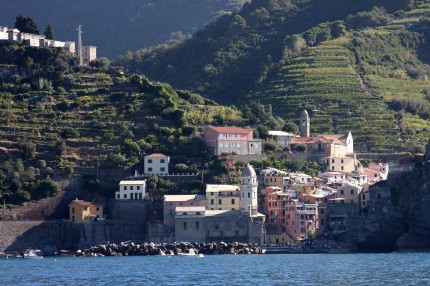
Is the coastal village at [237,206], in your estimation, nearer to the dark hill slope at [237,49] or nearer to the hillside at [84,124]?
the hillside at [84,124]

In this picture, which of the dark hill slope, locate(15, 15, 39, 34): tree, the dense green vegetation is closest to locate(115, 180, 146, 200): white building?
the dense green vegetation

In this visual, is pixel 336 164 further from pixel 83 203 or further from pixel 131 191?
pixel 83 203

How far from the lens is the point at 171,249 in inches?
4397

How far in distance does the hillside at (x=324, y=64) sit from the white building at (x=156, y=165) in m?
22.8

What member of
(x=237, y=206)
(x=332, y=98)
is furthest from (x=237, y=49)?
(x=237, y=206)

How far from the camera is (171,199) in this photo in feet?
381

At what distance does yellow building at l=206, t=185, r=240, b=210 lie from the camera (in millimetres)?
116375

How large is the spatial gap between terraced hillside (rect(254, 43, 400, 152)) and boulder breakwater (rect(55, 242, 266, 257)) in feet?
88.1

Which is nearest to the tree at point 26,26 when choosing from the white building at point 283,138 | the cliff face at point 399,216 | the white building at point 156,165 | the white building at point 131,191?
the white building at point 156,165

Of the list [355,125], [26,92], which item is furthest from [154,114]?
[355,125]

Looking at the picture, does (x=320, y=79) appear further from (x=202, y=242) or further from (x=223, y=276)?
(x=223, y=276)

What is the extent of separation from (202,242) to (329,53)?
45251 millimetres

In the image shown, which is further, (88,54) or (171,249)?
(88,54)

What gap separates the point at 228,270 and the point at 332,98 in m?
57.5
